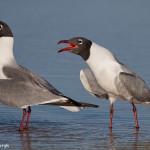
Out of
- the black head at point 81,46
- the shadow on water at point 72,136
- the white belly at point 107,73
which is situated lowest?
the shadow on water at point 72,136

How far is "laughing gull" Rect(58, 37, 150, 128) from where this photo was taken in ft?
42.6

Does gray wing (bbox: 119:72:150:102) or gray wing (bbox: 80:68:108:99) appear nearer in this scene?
gray wing (bbox: 119:72:150:102)

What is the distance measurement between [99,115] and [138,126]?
1077 mm

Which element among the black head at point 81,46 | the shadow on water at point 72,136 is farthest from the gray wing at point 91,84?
the shadow on water at point 72,136

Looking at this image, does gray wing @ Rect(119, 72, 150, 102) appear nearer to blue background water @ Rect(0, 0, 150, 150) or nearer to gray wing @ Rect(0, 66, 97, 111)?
blue background water @ Rect(0, 0, 150, 150)

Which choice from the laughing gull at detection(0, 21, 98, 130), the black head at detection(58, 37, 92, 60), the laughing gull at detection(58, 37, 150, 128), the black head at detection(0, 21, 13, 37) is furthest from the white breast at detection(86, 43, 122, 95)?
the black head at detection(0, 21, 13, 37)

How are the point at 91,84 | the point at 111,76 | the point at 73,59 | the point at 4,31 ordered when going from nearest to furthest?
the point at 111,76 → the point at 4,31 → the point at 91,84 → the point at 73,59

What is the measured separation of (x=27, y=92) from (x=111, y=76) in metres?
1.49

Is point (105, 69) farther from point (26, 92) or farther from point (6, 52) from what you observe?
point (6, 52)

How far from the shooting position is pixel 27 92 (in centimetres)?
1241

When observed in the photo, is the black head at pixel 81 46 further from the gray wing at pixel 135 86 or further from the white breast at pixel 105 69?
the gray wing at pixel 135 86

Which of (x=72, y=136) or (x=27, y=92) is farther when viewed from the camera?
(x=27, y=92)

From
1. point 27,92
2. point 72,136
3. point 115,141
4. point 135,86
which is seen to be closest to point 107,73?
point 135,86

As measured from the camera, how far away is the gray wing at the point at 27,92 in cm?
1217
